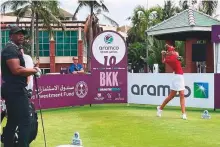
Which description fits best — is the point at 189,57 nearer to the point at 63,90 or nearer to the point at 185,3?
the point at 63,90

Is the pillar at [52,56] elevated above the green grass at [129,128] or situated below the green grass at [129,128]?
above

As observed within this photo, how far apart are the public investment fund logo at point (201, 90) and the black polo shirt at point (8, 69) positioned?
9.31 m

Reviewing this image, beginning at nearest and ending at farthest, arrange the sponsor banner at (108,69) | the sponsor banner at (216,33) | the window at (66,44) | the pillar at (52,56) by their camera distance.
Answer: the sponsor banner at (108,69) < the sponsor banner at (216,33) < the pillar at (52,56) < the window at (66,44)

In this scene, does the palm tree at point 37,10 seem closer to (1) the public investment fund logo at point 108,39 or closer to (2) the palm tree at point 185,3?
(2) the palm tree at point 185,3

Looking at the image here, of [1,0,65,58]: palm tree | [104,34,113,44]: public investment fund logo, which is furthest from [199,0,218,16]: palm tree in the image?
[104,34,113,44]: public investment fund logo

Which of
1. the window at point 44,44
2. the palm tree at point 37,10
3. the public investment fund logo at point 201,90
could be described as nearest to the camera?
the public investment fund logo at point 201,90

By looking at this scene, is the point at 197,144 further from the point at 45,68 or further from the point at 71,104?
the point at 45,68

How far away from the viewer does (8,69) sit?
6223mm

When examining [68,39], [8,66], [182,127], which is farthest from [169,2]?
[8,66]

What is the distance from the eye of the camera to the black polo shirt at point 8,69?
6.15 m

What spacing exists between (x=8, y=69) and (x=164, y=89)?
32.1 feet

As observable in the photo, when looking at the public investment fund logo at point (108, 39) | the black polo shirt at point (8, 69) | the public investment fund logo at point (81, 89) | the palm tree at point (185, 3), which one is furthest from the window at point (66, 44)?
the black polo shirt at point (8, 69)

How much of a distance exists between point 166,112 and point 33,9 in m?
31.7

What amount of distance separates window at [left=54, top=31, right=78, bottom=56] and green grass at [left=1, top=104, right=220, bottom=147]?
48.8 metres
